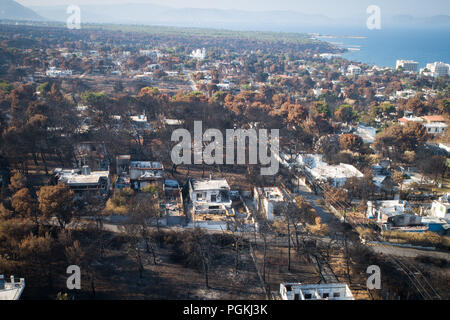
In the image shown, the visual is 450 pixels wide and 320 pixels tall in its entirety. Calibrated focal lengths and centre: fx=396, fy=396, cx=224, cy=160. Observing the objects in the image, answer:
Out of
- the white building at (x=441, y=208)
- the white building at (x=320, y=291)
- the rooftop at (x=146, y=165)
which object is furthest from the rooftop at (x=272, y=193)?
the white building at (x=441, y=208)

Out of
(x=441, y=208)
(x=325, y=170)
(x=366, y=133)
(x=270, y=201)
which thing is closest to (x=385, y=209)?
(x=441, y=208)

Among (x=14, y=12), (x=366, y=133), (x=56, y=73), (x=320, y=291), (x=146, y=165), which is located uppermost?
(x=14, y=12)

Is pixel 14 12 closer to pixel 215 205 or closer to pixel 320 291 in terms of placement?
pixel 215 205

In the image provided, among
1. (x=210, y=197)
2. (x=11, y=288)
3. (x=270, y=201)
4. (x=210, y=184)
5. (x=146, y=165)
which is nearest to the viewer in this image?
(x=11, y=288)

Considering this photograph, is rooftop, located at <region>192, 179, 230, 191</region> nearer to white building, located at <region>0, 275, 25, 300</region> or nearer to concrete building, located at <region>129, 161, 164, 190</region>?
concrete building, located at <region>129, 161, 164, 190</region>

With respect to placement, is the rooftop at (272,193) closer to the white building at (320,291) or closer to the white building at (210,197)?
the white building at (210,197)
